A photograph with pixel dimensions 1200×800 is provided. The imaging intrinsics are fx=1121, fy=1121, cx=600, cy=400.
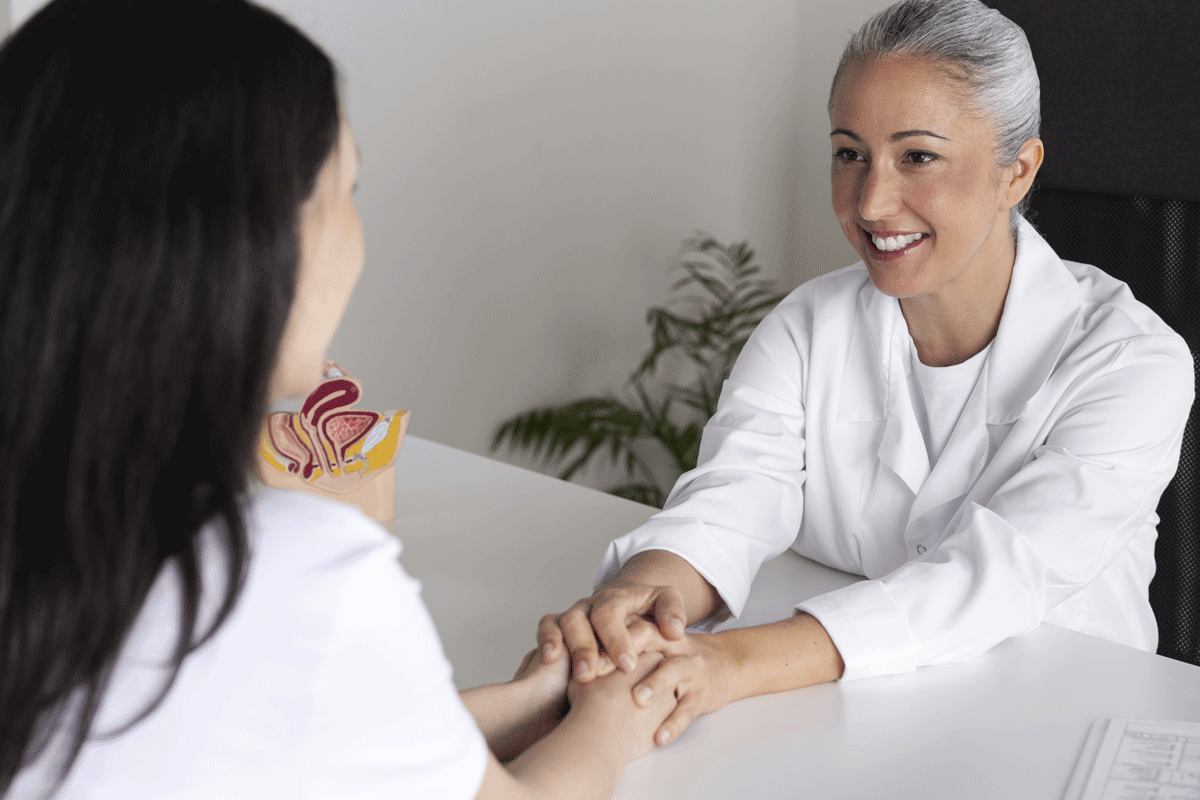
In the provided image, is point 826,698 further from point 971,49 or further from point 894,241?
point 971,49

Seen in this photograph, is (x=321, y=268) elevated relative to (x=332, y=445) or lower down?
elevated

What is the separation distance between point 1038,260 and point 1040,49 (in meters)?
0.40

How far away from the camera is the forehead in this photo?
1.32m

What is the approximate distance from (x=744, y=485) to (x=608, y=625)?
1.23 feet

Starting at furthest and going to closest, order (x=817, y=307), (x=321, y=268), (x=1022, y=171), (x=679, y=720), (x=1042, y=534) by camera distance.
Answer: (x=817, y=307) → (x=1022, y=171) → (x=1042, y=534) → (x=679, y=720) → (x=321, y=268)

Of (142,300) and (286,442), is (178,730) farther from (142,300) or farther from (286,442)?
(286,442)

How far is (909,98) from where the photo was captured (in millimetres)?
1320

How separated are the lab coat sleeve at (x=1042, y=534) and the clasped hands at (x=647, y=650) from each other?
132 millimetres

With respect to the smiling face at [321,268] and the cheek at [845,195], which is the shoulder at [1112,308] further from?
the smiling face at [321,268]

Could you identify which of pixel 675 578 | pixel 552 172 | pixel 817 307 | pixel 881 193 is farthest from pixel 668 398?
pixel 675 578

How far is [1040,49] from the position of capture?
1647mm

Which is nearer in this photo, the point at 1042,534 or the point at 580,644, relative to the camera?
the point at 580,644

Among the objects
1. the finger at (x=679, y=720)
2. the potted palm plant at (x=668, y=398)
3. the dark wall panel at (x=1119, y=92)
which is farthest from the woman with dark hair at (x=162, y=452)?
the potted palm plant at (x=668, y=398)

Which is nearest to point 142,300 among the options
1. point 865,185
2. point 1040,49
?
point 865,185
